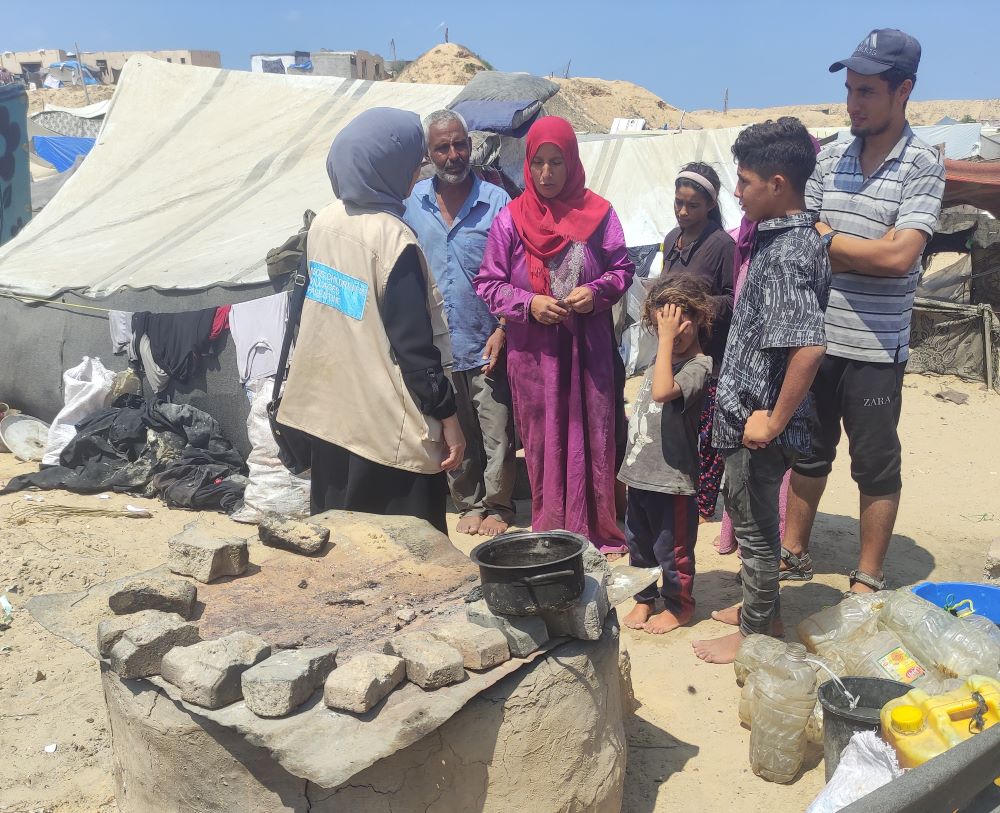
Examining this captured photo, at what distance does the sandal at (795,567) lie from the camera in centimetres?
397

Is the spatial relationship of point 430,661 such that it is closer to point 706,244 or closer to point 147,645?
point 147,645

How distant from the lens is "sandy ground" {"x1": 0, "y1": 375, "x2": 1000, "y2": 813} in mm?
2758

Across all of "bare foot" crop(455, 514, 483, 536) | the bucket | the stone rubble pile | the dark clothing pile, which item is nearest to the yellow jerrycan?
the bucket

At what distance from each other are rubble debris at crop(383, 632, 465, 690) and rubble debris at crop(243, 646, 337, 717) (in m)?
0.18

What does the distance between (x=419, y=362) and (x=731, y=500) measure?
1.18m

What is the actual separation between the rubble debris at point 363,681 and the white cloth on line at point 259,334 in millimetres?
3641

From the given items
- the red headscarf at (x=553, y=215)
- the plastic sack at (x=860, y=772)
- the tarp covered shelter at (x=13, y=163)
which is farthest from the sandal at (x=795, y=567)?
the tarp covered shelter at (x=13, y=163)

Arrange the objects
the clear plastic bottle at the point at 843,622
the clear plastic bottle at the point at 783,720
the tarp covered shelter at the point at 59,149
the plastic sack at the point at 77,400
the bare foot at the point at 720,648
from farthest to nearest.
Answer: the tarp covered shelter at the point at 59,149
the plastic sack at the point at 77,400
the bare foot at the point at 720,648
the clear plastic bottle at the point at 843,622
the clear plastic bottle at the point at 783,720

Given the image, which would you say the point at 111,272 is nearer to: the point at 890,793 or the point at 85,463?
the point at 85,463

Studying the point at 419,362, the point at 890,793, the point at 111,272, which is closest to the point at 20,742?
the point at 419,362

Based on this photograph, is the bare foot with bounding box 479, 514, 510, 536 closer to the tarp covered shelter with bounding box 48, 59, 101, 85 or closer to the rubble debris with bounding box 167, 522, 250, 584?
the rubble debris with bounding box 167, 522, 250, 584

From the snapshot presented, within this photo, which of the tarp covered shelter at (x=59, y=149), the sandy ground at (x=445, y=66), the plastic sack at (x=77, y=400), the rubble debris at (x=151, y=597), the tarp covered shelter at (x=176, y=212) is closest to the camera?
the rubble debris at (x=151, y=597)

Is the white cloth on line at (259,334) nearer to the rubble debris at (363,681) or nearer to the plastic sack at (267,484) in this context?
the plastic sack at (267,484)

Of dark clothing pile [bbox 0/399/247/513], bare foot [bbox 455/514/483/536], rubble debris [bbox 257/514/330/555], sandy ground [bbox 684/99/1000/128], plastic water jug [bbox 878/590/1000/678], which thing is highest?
sandy ground [bbox 684/99/1000/128]
